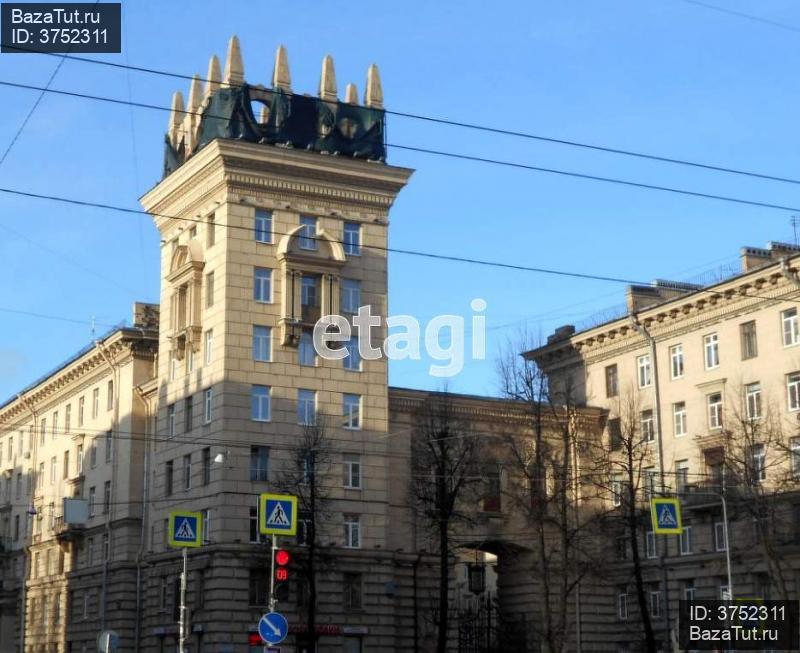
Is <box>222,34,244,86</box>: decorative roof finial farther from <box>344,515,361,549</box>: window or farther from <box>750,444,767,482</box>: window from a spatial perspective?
<box>750,444,767,482</box>: window

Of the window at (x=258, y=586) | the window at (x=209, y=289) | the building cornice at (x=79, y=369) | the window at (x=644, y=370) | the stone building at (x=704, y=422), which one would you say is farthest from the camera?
the building cornice at (x=79, y=369)

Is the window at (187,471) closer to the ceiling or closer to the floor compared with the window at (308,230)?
closer to the floor

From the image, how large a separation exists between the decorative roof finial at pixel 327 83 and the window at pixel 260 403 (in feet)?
47.3

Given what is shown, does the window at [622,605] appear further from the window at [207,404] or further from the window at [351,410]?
the window at [207,404]

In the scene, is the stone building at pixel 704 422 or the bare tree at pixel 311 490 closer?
the bare tree at pixel 311 490

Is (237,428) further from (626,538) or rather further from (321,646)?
(626,538)

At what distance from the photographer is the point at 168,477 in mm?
66562

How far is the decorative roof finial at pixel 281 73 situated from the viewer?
215ft

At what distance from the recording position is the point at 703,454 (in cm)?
6419

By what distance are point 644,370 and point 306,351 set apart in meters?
17.5

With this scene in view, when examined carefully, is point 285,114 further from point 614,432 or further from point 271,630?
point 271,630

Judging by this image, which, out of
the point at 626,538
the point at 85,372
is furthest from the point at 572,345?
the point at 85,372

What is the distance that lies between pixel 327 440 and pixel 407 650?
10611 millimetres

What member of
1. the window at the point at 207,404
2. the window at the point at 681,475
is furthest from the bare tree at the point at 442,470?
the window at the point at 207,404
